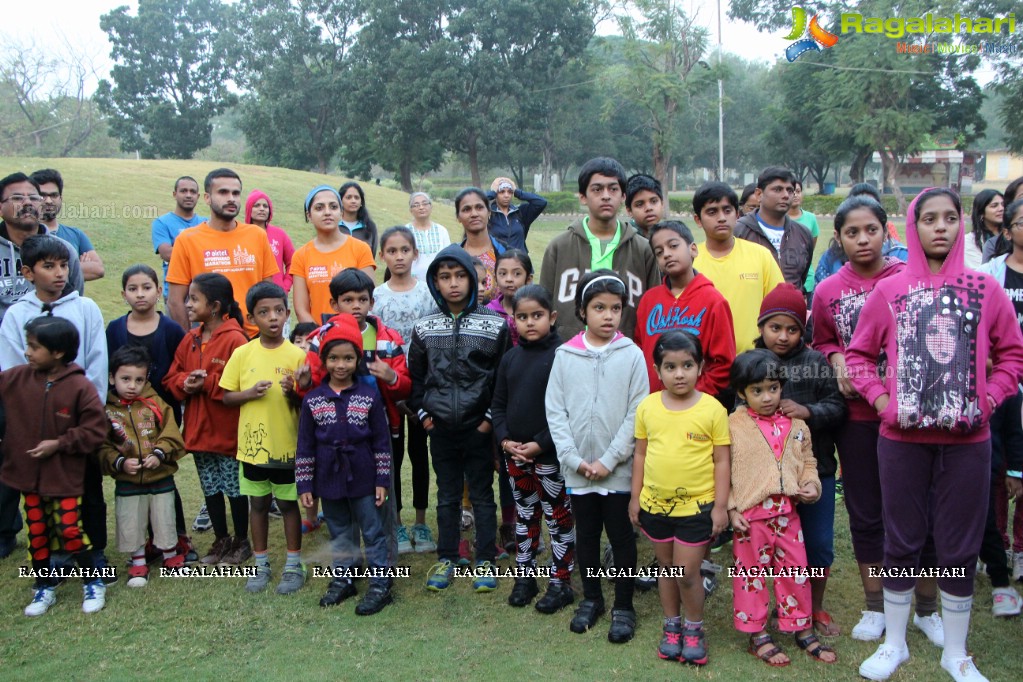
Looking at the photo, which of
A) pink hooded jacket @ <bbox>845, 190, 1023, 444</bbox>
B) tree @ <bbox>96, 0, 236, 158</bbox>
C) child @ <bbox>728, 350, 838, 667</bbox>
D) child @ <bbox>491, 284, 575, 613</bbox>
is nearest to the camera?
pink hooded jacket @ <bbox>845, 190, 1023, 444</bbox>

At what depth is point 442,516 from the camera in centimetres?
449

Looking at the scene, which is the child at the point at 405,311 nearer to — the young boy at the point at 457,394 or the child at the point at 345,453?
the young boy at the point at 457,394

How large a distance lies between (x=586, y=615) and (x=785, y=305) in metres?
1.72

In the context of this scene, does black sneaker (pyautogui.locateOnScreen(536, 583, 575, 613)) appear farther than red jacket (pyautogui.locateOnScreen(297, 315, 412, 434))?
No

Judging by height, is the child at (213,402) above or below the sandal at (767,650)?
above

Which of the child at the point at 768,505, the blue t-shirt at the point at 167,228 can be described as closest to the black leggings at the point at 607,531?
the child at the point at 768,505

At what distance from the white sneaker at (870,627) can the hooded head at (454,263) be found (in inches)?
95.6

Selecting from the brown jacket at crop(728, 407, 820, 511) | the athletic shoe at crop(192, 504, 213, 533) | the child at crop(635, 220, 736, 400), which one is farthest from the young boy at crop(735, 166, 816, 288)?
the athletic shoe at crop(192, 504, 213, 533)

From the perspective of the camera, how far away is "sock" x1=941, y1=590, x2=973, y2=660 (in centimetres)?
344

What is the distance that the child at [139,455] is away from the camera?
4574 millimetres

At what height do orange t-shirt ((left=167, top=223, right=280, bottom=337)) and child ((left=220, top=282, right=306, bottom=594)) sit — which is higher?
orange t-shirt ((left=167, top=223, right=280, bottom=337))

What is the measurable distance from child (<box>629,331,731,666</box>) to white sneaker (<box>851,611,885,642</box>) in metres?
0.73

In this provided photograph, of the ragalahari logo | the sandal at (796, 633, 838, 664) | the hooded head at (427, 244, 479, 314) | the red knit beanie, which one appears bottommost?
the sandal at (796, 633, 838, 664)

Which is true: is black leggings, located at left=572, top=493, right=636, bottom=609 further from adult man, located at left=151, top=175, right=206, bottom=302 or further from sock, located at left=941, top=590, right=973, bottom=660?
adult man, located at left=151, top=175, right=206, bottom=302
